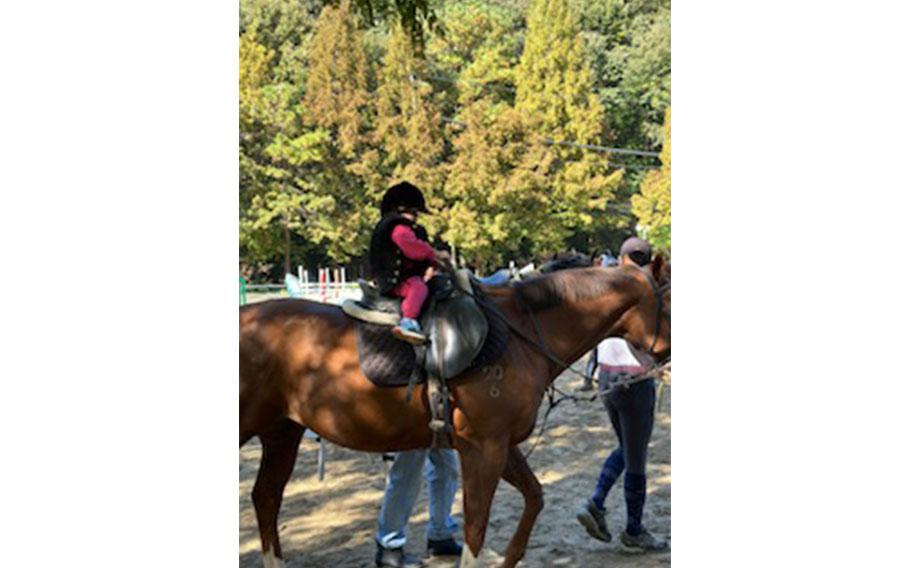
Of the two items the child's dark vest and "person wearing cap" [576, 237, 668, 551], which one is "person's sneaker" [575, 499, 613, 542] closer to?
"person wearing cap" [576, 237, 668, 551]

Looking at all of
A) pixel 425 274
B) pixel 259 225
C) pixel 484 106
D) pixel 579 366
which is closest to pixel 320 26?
pixel 259 225

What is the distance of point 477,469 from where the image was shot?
17.6ft

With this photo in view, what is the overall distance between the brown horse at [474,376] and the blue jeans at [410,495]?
856 millimetres

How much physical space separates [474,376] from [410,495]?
1564mm

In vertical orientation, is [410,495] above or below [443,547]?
above

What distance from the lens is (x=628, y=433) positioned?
21.4ft

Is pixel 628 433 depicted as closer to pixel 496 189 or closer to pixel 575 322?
pixel 575 322

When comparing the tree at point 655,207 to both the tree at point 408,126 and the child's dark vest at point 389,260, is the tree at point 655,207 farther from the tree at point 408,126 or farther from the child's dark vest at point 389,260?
the child's dark vest at point 389,260

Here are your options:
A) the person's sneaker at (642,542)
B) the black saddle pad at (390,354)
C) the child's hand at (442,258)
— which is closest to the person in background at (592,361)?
the person's sneaker at (642,542)

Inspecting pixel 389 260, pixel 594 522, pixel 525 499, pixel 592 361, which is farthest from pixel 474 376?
pixel 592 361

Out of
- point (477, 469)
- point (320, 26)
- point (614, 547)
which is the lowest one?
point (614, 547)

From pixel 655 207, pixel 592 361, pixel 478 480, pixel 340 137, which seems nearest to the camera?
→ pixel 478 480

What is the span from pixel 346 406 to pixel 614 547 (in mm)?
2562
